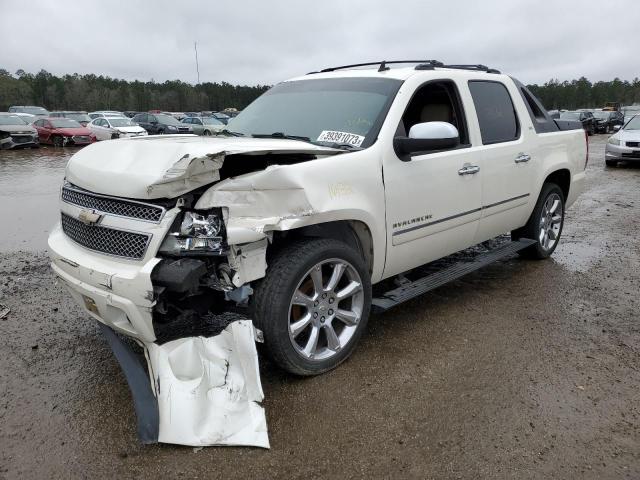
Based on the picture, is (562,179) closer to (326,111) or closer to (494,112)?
(494,112)

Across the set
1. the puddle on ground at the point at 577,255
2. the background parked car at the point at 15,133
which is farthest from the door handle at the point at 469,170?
the background parked car at the point at 15,133

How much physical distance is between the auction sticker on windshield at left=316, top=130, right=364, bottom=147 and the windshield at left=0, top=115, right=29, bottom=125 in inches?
854

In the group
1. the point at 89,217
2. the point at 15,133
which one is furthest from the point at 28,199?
the point at 15,133

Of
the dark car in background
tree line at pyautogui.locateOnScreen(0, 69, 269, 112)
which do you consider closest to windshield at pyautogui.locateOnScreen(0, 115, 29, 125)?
the dark car in background

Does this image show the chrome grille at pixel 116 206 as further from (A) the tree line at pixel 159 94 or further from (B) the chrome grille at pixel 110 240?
(A) the tree line at pixel 159 94

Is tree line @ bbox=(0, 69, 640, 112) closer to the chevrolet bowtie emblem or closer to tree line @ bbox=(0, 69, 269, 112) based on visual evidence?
tree line @ bbox=(0, 69, 269, 112)

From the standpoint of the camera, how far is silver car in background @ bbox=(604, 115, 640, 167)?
Result: 1423 centimetres

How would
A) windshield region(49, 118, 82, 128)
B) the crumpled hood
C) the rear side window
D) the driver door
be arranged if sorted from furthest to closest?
windshield region(49, 118, 82, 128), the rear side window, the driver door, the crumpled hood

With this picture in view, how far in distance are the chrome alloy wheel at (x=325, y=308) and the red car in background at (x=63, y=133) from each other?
71.2 feet

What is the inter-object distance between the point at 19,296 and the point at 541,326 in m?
4.45

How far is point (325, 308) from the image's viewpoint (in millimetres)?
3127

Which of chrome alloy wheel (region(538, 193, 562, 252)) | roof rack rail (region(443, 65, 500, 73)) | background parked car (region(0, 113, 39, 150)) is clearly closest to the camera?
roof rack rail (region(443, 65, 500, 73))

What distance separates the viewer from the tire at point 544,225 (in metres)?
5.21

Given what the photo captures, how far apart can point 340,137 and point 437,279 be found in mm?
1353
